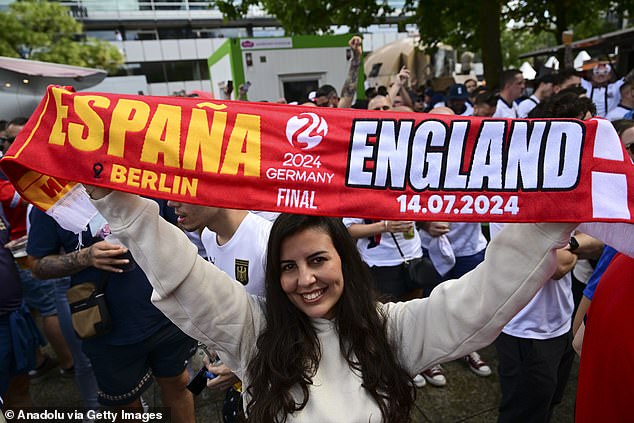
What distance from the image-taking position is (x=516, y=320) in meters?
2.26

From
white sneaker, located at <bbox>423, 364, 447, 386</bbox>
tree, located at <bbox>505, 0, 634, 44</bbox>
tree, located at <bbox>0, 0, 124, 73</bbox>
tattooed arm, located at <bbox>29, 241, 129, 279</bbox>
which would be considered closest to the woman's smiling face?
tattooed arm, located at <bbox>29, 241, 129, 279</bbox>

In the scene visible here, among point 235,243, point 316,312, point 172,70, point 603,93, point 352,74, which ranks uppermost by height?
point 172,70

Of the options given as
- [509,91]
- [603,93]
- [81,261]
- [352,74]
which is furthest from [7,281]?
[603,93]

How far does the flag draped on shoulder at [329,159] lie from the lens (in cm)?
118

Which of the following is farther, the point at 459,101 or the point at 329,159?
the point at 459,101

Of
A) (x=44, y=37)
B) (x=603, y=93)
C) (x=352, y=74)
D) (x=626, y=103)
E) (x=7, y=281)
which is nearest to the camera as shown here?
(x=7, y=281)

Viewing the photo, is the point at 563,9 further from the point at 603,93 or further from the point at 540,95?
the point at 540,95

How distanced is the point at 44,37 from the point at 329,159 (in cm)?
2773

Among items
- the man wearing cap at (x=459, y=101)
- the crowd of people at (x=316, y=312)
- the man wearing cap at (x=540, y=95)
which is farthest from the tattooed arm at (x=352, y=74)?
the man wearing cap at (x=459, y=101)

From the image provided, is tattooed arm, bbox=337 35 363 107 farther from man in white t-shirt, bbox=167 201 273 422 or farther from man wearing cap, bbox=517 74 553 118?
man wearing cap, bbox=517 74 553 118

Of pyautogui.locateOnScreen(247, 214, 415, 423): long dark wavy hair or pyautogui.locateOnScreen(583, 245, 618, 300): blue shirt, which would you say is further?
pyautogui.locateOnScreen(583, 245, 618, 300): blue shirt

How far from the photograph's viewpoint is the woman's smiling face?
1.46 metres

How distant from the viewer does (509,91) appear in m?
5.83

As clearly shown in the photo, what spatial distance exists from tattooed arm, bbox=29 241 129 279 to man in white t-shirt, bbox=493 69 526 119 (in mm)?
5200
